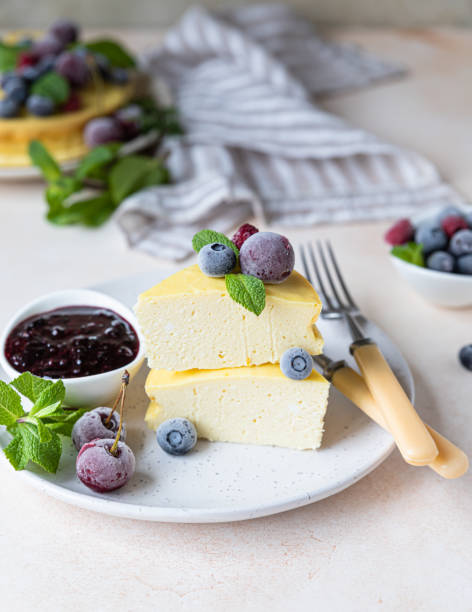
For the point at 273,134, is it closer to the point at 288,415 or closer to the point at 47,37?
the point at 47,37

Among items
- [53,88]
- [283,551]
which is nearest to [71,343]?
[283,551]

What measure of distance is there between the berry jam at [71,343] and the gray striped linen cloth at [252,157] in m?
0.53

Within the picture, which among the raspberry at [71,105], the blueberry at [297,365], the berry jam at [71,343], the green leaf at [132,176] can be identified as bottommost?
the green leaf at [132,176]

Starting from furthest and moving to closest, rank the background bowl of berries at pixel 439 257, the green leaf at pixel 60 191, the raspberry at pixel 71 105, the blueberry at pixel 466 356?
A: the raspberry at pixel 71 105 < the green leaf at pixel 60 191 < the background bowl of berries at pixel 439 257 < the blueberry at pixel 466 356

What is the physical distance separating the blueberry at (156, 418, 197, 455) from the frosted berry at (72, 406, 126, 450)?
70mm

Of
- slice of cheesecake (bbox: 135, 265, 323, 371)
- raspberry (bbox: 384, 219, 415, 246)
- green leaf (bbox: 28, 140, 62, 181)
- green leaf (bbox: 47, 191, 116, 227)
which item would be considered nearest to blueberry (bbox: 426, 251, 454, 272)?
raspberry (bbox: 384, 219, 415, 246)

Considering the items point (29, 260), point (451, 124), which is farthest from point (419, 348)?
point (451, 124)

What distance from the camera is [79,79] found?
235 cm

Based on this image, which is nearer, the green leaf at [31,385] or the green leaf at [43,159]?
the green leaf at [31,385]

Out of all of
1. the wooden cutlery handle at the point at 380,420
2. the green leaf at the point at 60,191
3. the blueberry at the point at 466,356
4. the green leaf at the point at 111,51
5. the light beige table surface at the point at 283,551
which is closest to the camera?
the light beige table surface at the point at 283,551

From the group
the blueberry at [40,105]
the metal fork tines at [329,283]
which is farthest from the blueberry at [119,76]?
the metal fork tines at [329,283]

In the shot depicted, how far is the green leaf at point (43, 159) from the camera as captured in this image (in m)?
2.05

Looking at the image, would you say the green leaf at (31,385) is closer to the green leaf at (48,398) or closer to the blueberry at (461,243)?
the green leaf at (48,398)

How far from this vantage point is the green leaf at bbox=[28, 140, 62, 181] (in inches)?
80.6
